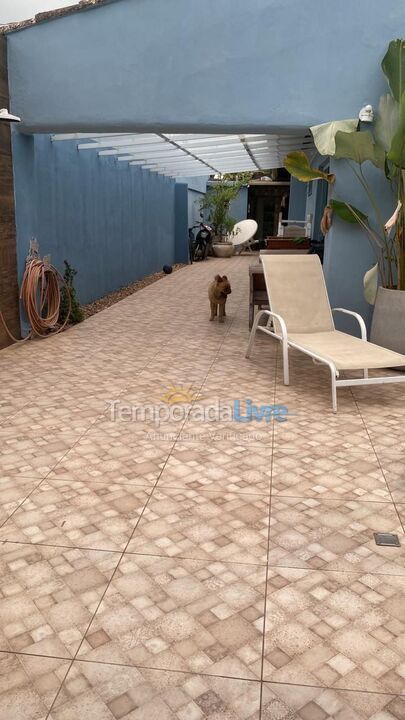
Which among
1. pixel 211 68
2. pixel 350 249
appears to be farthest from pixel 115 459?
pixel 211 68

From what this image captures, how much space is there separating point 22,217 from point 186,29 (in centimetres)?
291

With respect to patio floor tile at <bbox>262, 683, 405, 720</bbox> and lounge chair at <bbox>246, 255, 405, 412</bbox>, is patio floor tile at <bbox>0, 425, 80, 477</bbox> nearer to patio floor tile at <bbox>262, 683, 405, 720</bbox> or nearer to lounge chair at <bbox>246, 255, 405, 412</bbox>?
patio floor tile at <bbox>262, 683, 405, 720</bbox>

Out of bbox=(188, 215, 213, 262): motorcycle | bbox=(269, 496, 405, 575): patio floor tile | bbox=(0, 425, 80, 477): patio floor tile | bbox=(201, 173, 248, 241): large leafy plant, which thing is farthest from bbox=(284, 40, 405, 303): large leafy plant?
bbox=(201, 173, 248, 241): large leafy plant

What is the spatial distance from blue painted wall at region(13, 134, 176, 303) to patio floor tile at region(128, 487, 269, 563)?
482 cm

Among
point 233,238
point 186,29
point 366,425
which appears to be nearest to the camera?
point 366,425

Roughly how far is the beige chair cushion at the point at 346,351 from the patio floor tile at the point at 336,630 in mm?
2475

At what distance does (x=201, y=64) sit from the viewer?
6.54 metres

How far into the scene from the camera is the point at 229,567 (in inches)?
110

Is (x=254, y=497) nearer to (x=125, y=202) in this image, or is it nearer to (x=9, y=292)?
(x=9, y=292)

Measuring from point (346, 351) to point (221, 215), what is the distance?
16748 millimetres

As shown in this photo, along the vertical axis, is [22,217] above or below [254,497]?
above

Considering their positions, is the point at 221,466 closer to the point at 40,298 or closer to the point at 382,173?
the point at 382,173

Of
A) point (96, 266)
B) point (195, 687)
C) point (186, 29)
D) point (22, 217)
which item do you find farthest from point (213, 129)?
point (195, 687)

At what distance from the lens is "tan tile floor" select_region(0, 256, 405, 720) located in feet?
6.89
